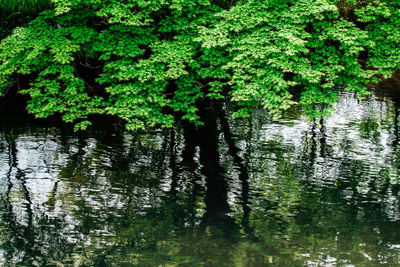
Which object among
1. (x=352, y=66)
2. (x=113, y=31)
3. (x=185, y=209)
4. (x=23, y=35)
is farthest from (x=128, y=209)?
(x=352, y=66)

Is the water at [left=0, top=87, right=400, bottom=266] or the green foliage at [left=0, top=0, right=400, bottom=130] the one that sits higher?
the green foliage at [left=0, top=0, right=400, bottom=130]

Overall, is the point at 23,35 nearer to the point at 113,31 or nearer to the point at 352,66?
the point at 113,31

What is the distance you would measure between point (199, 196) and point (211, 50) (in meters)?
4.61

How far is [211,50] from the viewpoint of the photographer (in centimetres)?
1097

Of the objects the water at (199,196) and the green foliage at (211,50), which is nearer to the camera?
the water at (199,196)

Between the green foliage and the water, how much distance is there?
2.19 m

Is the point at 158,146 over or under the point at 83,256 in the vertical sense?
over

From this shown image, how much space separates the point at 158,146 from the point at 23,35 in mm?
6511

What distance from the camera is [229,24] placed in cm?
1044

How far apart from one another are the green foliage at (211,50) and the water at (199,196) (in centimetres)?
219

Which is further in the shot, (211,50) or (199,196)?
(211,50)

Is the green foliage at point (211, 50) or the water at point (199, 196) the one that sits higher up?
the green foliage at point (211, 50)

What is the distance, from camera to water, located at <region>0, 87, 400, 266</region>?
315 inches

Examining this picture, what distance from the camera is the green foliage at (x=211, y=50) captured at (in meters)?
10.2
